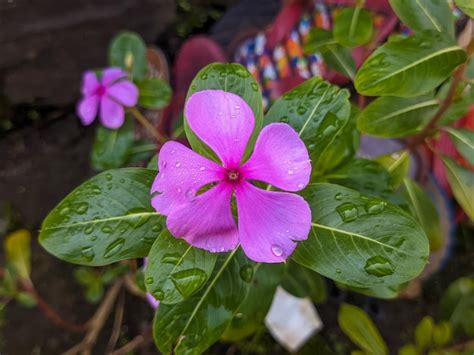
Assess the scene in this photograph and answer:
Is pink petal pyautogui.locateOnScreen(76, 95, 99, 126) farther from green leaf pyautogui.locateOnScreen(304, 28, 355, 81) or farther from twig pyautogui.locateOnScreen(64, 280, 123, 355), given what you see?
twig pyautogui.locateOnScreen(64, 280, 123, 355)

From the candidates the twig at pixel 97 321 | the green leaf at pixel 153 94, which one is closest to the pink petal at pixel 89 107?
the green leaf at pixel 153 94

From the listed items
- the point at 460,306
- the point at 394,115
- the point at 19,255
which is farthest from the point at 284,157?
the point at 19,255

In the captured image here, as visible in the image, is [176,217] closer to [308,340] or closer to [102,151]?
[102,151]

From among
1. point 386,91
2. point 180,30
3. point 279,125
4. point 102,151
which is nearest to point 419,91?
point 386,91

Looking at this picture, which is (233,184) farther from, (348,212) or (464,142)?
(464,142)

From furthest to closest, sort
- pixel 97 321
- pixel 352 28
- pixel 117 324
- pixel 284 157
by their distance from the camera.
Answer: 1. pixel 117 324
2. pixel 97 321
3. pixel 352 28
4. pixel 284 157
